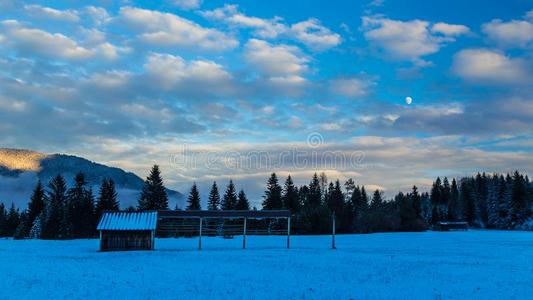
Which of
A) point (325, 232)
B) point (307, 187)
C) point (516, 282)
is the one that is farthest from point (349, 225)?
point (516, 282)

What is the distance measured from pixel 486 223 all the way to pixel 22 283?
136 meters

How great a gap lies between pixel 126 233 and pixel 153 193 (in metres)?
40.3

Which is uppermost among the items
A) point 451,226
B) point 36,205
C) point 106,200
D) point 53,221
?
point 106,200

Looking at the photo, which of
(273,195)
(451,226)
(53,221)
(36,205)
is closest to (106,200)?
(53,221)

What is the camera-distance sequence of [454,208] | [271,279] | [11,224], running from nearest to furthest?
[271,279] < [11,224] < [454,208]

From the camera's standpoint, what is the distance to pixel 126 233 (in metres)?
47.3

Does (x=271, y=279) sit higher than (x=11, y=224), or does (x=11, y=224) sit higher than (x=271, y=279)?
(x=271, y=279)

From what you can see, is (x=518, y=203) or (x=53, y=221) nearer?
(x=53, y=221)

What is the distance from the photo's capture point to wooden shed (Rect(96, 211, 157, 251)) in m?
46.7

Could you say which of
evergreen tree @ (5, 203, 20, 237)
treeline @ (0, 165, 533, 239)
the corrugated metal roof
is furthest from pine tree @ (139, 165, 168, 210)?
the corrugated metal roof

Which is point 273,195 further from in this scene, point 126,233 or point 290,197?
point 126,233

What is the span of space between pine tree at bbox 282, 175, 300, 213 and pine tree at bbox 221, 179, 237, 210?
11060 mm

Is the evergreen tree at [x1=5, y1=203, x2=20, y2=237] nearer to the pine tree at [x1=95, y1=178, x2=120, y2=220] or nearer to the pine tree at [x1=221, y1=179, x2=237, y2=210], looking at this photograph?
the pine tree at [x1=95, y1=178, x2=120, y2=220]

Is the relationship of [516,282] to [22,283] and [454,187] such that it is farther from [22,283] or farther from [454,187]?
[454,187]
